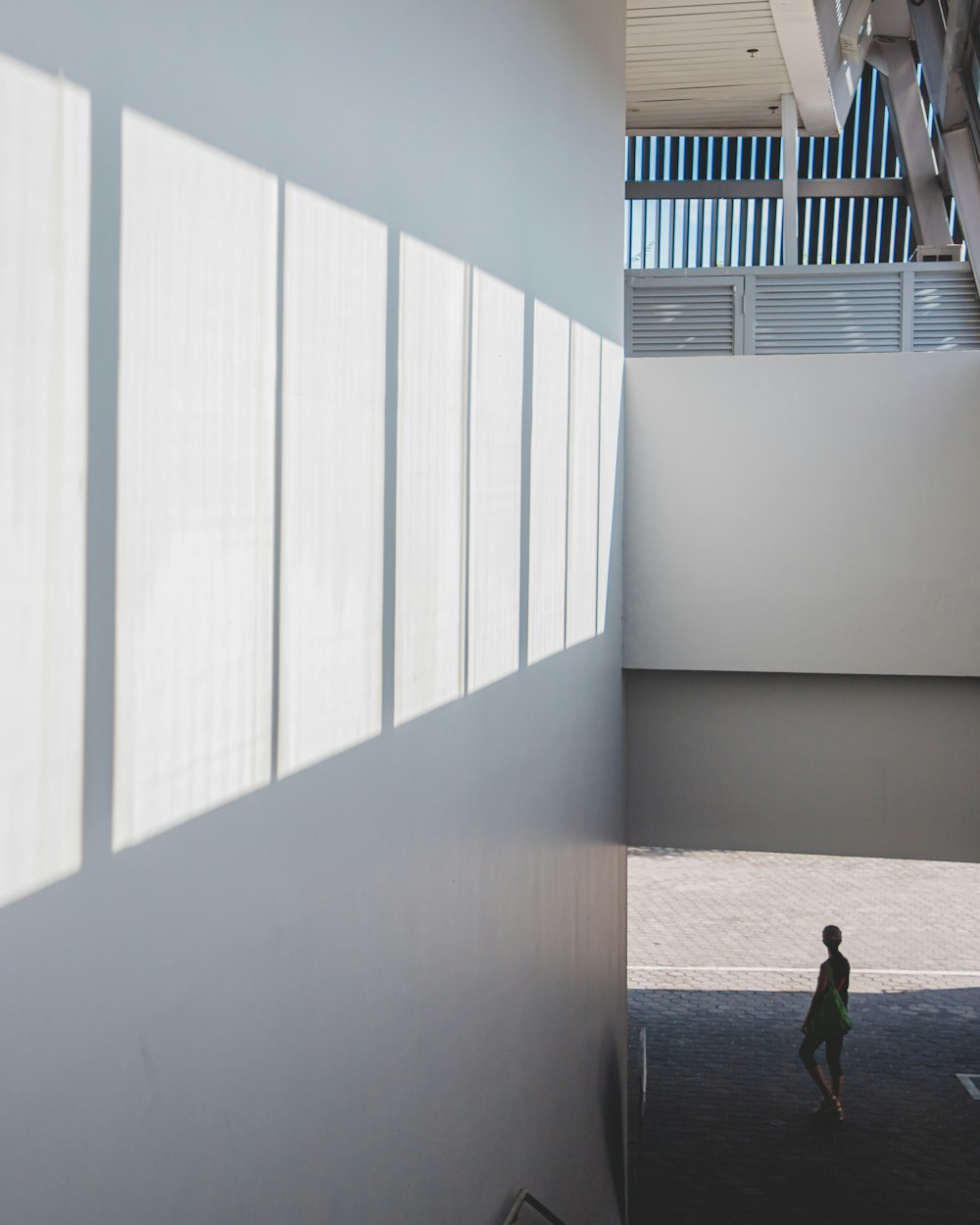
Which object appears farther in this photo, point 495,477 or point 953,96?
point 953,96

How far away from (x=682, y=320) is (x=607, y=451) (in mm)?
3488

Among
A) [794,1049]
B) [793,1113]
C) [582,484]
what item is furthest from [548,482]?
[794,1049]

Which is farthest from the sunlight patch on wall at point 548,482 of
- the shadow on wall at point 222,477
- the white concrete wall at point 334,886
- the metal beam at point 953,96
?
the metal beam at point 953,96

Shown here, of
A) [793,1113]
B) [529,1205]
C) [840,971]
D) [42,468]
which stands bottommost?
[793,1113]

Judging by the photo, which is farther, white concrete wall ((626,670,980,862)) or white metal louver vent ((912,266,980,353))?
white metal louver vent ((912,266,980,353))

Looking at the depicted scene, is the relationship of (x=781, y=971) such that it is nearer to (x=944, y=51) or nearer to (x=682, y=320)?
(x=682, y=320)

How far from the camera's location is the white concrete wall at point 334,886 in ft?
5.92

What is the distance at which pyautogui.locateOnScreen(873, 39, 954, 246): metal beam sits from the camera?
1430 centimetres

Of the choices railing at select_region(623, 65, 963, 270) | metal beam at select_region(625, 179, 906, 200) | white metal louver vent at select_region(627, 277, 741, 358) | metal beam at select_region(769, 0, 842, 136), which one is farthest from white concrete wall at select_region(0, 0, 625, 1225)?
railing at select_region(623, 65, 963, 270)

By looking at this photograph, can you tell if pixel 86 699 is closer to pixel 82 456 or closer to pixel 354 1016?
pixel 82 456

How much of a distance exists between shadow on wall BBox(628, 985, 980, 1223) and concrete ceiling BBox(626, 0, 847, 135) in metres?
8.16

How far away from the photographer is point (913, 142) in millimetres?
14859

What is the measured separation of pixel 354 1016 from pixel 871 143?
57.3ft

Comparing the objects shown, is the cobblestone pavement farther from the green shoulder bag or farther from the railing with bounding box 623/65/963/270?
the railing with bounding box 623/65/963/270
